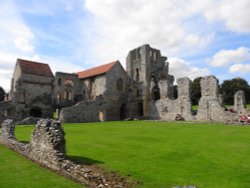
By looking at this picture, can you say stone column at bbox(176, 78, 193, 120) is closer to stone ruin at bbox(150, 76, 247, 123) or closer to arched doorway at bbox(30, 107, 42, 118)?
stone ruin at bbox(150, 76, 247, 123)

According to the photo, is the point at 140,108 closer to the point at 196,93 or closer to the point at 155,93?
the point at 155,93

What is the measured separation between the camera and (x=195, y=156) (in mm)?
11875

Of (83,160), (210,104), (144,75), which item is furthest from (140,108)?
(83,160)

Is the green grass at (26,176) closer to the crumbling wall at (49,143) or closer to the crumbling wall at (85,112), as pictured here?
the crumbling wall at (49,143)

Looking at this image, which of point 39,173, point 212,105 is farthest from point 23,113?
point 39,173

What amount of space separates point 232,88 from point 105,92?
43.5m

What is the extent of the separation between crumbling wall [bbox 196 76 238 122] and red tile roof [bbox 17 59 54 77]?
24668 millimetres

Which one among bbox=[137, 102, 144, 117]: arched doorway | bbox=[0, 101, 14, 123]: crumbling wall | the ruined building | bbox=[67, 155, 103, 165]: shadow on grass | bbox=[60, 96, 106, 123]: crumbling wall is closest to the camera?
bbox=[67, 155, 103, 165]: shadow on grass

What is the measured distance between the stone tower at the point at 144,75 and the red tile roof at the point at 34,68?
44.2ft

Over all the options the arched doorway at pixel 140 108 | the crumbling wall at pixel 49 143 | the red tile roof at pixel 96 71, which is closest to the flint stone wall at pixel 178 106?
the arched doorway at pixel 140 108

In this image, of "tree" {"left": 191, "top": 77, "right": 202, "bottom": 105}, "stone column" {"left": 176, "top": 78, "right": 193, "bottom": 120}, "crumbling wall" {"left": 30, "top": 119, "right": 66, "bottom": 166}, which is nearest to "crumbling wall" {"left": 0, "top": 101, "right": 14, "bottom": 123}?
"stone column" {"left": 176, "top": 78, "right": 193, "bottom": 120}

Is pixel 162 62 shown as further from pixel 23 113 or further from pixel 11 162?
pixel 11 162

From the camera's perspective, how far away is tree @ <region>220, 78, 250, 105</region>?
74.1 m

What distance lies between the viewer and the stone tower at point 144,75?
45.6 m
